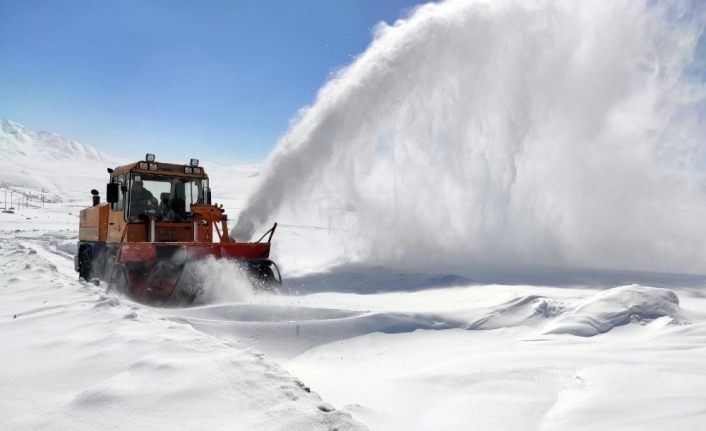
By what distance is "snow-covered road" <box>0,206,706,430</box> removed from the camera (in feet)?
9.60

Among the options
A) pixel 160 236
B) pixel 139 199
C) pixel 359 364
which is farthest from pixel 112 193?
pixel 359 364

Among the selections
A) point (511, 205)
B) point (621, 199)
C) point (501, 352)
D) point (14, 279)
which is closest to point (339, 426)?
point (501, 352)

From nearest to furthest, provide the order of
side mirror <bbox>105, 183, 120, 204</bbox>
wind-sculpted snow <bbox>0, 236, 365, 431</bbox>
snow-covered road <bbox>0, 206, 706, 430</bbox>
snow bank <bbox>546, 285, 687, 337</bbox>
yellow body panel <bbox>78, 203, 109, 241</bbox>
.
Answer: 1. wind-sculpted snow <bbox>0, 236, 365, 431</bbox>
2. snow-covered road <bbox>0, 206, 706, 430</bbox>
3. snow bank <bbox>546, 285, 687, 337</bbox>
4. side mirror <bbox>105, 183, 120, 204</bbox>
5. yellow body panel <bbox>78, 203, 109, 241</bbox>

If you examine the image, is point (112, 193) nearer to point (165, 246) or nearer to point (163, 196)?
point (163, 196)

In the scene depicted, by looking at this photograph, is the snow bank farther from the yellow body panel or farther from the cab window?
the yellow body panel

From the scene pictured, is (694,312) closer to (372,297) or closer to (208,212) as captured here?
(372,297)

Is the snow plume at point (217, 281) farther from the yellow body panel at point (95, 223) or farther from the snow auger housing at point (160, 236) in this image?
the yellow body panel at point (95, 223)

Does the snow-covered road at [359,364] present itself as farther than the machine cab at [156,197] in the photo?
No

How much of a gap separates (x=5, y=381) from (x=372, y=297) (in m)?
5.84

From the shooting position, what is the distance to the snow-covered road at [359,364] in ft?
9.60

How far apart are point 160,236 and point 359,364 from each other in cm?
653

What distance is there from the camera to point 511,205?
1574cm

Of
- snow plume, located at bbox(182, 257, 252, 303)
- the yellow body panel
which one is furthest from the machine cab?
snow plume, located at bbox(182, 257, 252, 303)

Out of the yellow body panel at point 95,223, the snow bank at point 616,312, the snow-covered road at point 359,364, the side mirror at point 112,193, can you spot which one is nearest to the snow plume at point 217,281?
the snow-covered road at point 359,364
